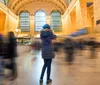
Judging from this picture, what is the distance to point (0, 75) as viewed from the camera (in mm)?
5523

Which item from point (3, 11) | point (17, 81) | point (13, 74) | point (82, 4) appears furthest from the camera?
point (3, 11)

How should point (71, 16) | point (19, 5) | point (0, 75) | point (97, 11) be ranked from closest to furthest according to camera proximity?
point (0, 75)
point (97, 11)
point (71, 16)
point (19, 5)

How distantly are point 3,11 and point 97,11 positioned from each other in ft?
56.6

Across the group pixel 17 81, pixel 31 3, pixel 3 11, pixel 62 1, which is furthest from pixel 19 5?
pixel 17 81

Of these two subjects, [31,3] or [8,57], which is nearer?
[8,57]

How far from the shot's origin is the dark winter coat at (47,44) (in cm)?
604

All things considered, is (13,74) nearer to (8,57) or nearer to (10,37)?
(8,57)

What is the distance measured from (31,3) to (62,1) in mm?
8623

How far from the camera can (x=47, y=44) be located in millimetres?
6113

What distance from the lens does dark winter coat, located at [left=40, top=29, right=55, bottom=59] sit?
604 centimetres

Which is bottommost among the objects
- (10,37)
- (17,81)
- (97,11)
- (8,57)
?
(17,81)

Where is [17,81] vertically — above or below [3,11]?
below

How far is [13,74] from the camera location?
19.3 feet

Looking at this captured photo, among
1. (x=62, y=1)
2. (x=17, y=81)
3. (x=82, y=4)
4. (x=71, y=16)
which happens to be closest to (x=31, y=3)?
(x=62, y=1)
